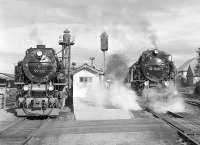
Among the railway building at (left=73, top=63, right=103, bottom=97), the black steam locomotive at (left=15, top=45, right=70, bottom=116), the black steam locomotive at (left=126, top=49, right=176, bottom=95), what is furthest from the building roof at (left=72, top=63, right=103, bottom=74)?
the black steam locomotive at (left=15, top=45, right=70, bottom=116)

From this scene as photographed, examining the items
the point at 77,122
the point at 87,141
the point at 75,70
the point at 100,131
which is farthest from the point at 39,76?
the point at 75,70

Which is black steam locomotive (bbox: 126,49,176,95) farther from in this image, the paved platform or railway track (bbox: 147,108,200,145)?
the paved platform

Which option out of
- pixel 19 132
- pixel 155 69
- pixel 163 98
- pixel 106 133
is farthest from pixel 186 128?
pixel 155 69

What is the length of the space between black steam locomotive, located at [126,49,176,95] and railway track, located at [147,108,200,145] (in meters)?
2.18

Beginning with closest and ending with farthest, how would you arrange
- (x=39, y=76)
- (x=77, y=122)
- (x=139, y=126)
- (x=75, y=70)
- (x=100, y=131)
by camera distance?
(x=100, y=131), (x=139, y=126), (x=77, y=122), (x=39, y=76), (x=75, y=70)

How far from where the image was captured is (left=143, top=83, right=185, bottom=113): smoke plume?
18.4m

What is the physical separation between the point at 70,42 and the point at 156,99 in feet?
64.8

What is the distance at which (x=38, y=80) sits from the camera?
52.0 ft

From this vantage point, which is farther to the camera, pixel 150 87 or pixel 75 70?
pixel 75 70

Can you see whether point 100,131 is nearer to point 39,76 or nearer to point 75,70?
point 39,76

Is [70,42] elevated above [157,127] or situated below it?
above

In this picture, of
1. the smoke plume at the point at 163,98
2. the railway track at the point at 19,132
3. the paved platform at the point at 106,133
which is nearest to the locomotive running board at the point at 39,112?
the railway track at the point at 19,132

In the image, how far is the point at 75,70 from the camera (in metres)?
35.9

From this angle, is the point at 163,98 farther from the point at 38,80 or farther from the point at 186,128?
the point at 38,80
